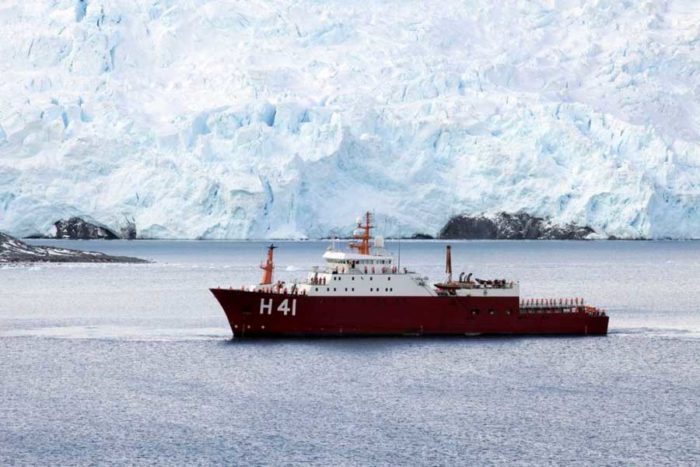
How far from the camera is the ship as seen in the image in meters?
43.3

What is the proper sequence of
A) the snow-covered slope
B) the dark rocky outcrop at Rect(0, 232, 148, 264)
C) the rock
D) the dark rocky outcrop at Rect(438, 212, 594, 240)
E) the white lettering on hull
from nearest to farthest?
the white lettering on hull, the dark rocky outcrop at Rect(0, 232, 148, 264), the snow-covered slope, the rock, the dark rocky outcrop at Rect(438, 212, 594, 240)

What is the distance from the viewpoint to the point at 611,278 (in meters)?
79.4

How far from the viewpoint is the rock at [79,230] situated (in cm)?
10113

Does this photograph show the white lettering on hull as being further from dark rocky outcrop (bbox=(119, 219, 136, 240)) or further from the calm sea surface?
dark rocky outcrop (bbox=(119, 219, 136, 240))

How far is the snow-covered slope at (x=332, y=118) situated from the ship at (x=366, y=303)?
52.7 m

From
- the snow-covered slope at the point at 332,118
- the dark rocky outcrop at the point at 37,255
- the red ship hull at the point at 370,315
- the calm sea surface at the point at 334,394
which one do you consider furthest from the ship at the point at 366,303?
the snow-covered slope at the point at 332,118

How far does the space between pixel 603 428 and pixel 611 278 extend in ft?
167

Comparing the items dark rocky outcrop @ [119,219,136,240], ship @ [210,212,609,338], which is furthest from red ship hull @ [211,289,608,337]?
dark rocky outcrop @ [119,219,136,240]

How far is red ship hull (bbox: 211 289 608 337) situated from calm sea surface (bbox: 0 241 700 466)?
2.82 ft

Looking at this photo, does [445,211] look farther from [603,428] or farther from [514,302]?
[603,428]

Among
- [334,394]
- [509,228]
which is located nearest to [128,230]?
[509,228]

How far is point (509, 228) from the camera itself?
109500mm

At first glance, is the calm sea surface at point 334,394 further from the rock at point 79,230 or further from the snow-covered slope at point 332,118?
the rock at point 79,230

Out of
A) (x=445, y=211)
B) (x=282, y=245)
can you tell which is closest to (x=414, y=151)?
(x=445, y=211)
